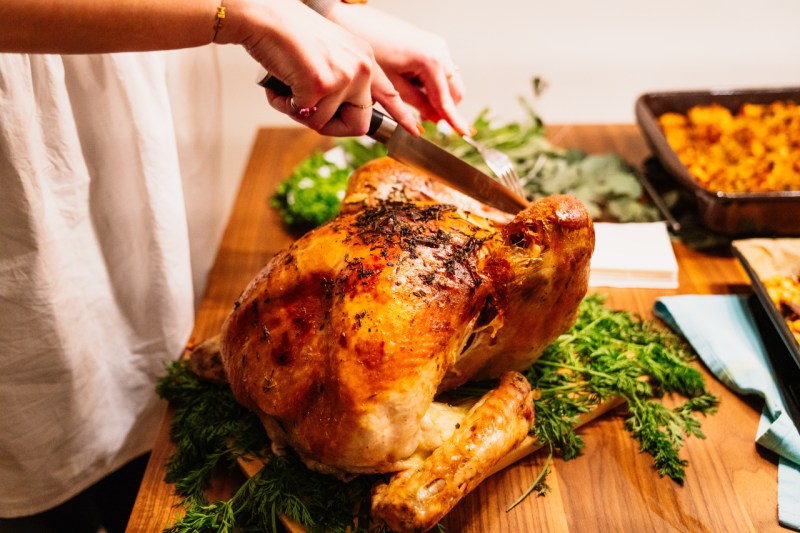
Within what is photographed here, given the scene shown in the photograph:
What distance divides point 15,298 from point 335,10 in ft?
3.06

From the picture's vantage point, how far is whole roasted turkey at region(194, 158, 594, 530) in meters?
1.17

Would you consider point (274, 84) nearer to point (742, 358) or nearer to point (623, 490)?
point (623, 490)

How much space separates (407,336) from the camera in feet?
3.90

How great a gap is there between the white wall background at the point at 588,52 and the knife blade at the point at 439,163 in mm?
2096

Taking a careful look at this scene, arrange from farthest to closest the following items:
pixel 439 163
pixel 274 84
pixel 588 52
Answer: pixel 588 52, pixel 439 163, pixel 274 84

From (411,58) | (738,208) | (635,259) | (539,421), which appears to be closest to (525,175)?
(635,259)

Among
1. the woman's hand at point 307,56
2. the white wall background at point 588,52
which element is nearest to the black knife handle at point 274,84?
the woman's hand at point 307,56

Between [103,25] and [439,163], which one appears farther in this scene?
[439,163]

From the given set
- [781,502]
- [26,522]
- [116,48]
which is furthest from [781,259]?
[26,522]

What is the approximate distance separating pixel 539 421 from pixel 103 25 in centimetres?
106

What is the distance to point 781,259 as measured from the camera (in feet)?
5.91

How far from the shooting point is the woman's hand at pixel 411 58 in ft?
5.42

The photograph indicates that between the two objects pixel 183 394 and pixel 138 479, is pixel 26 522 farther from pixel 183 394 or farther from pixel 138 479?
pixel 183 394

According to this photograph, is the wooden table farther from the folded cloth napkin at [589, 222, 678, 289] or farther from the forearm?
the forearm
